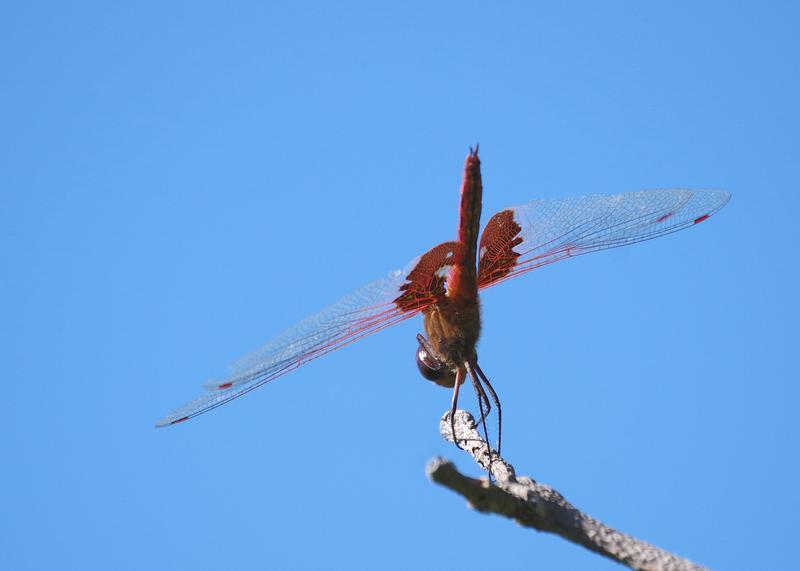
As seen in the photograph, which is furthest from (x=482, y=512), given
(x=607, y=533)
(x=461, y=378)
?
(x=461, y=378)

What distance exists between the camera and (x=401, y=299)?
14.2 ft

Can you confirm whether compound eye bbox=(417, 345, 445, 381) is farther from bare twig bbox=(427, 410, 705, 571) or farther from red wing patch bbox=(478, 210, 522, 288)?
bare twig bbox=(427, 410, 705, 571)

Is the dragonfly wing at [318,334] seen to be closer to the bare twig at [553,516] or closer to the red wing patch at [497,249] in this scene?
the red wing patch at [497,249]

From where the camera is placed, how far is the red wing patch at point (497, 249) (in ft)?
15.5

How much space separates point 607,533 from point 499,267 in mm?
2416

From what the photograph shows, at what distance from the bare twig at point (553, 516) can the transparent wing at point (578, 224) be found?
6.86 ft

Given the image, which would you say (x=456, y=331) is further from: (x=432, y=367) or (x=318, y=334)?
(x=318, y=334)

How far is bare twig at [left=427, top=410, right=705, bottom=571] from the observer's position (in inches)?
89.8

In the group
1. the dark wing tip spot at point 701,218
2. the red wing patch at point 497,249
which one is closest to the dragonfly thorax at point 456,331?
the red wing patch at point 497,249

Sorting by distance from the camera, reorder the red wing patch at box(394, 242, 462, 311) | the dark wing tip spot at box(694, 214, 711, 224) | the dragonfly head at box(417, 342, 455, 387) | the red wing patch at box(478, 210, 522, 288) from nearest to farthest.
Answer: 1. the red wing patch at box(394, 242, 462, 311)
2. the dragonfly head at box(417, 342, 455, 387)
3. the red wing patch at box(478, 210, 522, 288)
4. the dark wing tip spot at box(694, 214, 711, 224)

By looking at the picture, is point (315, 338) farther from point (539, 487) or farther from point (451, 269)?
point (539, 487)

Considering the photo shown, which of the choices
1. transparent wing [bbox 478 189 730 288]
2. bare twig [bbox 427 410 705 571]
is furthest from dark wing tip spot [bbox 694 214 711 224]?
bare twig [bbox 427 410 705 571]

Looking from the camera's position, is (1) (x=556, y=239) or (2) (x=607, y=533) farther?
(1) (x=556, y=239)

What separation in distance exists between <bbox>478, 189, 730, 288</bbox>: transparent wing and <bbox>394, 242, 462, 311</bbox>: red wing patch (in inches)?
21.4
